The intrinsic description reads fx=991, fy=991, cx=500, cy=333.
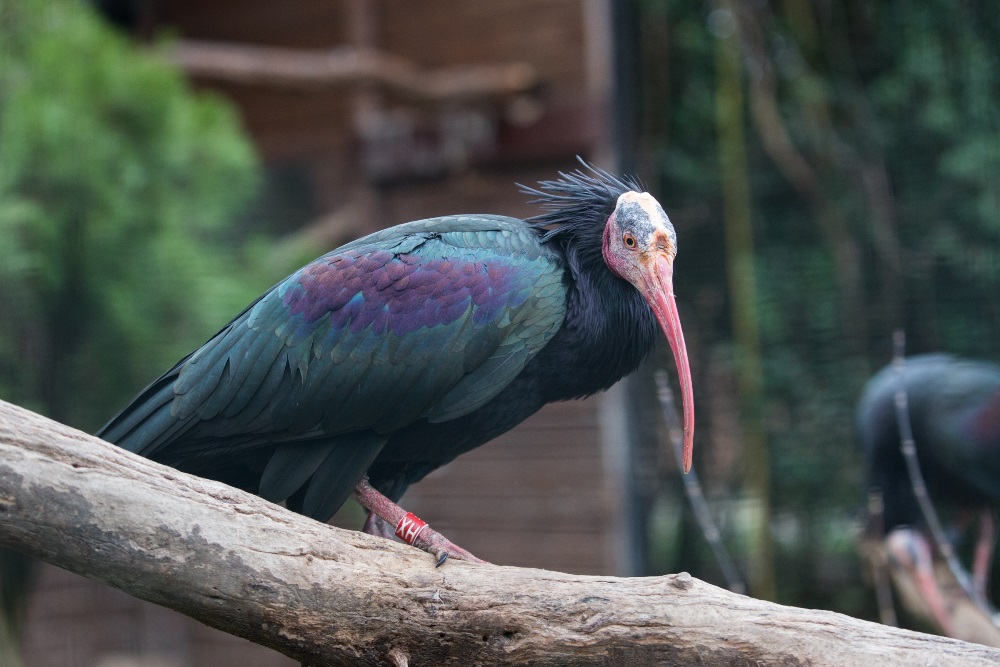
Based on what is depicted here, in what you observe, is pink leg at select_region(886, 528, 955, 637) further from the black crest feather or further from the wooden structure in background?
the black crest feather

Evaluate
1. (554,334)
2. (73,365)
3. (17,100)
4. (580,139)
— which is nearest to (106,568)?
(554,334)

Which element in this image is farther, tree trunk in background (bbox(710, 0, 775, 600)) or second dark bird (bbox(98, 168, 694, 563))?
tree trunk in background (bbox(710, 0, 775, 600))

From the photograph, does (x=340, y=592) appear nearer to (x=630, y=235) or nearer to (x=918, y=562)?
(x=630, y=235)

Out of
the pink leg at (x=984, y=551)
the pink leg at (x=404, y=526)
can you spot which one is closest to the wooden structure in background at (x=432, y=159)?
the pink leg at (x=984, y=551)

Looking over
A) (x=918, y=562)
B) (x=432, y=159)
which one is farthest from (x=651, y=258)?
(x=432, y=159)

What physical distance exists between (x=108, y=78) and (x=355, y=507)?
2039 millimetres

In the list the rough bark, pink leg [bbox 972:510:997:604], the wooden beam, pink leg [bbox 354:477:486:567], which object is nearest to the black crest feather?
pink leg [bbox 354:477:486:567]

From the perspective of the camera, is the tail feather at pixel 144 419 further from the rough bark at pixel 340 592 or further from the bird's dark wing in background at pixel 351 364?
the rough bark at pixel 340 592

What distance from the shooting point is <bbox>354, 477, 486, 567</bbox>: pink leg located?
6.88ft

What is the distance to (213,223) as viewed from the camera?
414cm

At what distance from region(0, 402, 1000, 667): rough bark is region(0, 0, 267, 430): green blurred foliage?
6.39ft

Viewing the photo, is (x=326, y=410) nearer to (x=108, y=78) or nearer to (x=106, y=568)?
(x=106, y=568)

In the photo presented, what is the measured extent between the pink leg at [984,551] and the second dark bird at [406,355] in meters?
2.50

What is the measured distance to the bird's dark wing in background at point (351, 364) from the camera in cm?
222
